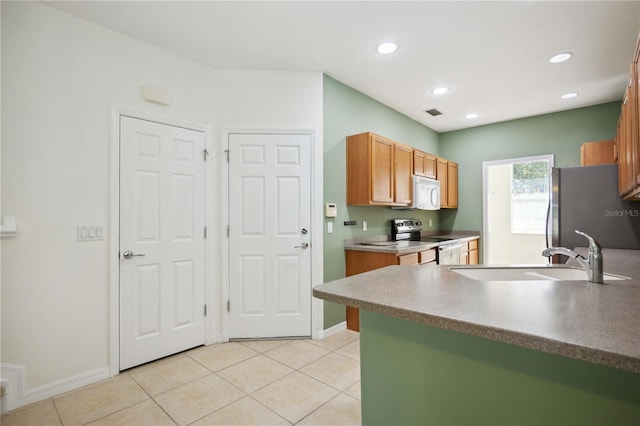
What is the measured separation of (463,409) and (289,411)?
48.2 inches

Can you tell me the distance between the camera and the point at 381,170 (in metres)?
3.61

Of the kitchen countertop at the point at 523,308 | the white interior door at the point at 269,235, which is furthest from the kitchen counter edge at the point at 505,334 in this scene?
the white interior door at the point at 269,235

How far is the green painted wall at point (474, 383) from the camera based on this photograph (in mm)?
890

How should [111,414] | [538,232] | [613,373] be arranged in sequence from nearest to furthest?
[613,373], [111,414], [538,232]

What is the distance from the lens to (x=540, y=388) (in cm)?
97

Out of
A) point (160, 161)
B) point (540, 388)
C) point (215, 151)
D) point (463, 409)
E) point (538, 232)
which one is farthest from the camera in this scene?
point (538, 232)

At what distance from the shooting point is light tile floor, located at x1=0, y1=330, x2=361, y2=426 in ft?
6.24

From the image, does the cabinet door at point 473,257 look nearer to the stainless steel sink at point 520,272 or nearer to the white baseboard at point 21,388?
the stainless steel sink at point 520,272

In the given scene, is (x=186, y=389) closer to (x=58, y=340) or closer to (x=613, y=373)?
(x=58, y=340)

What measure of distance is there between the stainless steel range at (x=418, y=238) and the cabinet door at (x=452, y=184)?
93 centimetres

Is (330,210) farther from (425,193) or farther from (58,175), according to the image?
(58,175)

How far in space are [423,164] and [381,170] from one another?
3.96 ft

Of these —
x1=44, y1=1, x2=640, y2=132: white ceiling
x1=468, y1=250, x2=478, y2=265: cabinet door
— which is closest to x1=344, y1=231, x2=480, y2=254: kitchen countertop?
x1=468, y1=250, x2=478, y2=265: cabinet door

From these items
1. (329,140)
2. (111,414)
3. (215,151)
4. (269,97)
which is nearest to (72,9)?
(215,151)
